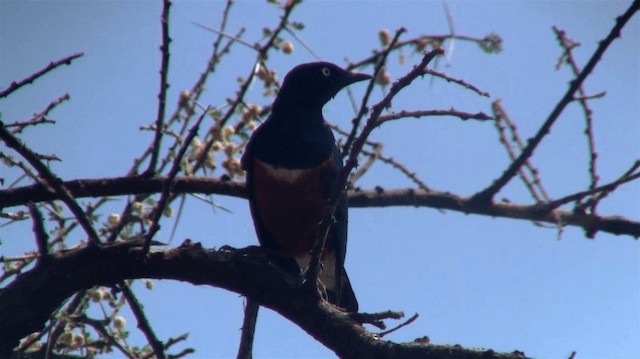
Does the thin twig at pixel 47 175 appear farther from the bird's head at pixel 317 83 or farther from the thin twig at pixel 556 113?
the bird's head at pixel 317 83

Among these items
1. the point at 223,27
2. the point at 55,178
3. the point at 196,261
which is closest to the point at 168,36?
the point at 55,178

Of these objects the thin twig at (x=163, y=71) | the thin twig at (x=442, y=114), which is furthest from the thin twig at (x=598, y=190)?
the thin twig at (x=163, y=71)

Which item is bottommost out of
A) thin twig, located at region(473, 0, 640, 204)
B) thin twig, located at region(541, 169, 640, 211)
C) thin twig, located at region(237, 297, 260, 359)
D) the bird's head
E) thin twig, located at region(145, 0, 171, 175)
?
thin twig, located at region(237, 297, 260, 359)

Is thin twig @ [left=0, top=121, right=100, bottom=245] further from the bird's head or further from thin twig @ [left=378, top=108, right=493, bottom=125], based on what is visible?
the bird's head

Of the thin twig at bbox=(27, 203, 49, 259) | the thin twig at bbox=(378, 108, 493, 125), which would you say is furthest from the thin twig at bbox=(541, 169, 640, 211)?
the thin twig at bbox=(27, 203, 49, 259)

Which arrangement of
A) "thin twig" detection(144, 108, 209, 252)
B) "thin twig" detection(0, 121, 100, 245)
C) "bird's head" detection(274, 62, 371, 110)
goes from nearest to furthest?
"thin twig" detection(144, 108, 209, 252) < "thin twig" detection(0, 121, 100, 245) < "bird's head" detection(274, 62, 371, 110)

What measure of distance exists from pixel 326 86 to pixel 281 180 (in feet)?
2.94

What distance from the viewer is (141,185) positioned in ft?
12.1

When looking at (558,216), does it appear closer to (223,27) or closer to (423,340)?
(423,340)

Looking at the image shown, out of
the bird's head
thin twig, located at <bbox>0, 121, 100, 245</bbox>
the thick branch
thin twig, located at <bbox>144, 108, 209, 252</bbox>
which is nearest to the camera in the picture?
thin twig, located at <bbox>144, 108, 209, 252</bbox>

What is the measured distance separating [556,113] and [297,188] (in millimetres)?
1631

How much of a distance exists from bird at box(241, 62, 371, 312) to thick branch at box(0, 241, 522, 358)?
138 cm

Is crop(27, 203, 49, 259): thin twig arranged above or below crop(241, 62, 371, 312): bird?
below

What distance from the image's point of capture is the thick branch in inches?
99.3
